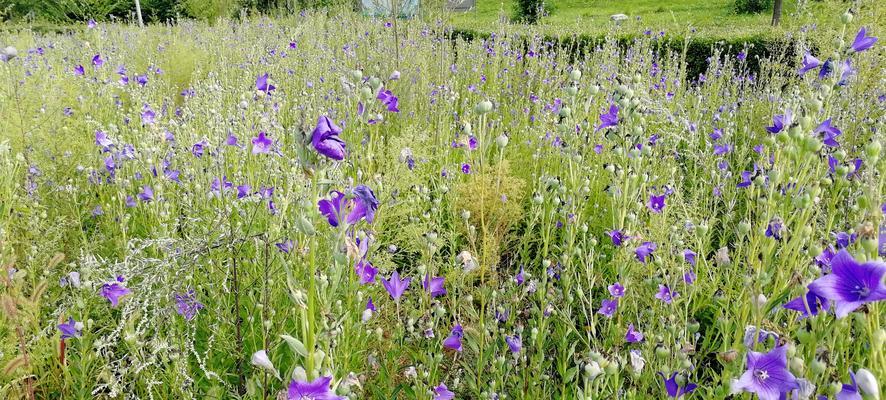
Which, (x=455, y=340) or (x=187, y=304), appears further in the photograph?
(x=187, y=304)

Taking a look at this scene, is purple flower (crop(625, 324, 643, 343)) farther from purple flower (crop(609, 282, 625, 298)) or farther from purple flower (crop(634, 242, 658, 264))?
purple flower (crop(634, 242, 658, 264))

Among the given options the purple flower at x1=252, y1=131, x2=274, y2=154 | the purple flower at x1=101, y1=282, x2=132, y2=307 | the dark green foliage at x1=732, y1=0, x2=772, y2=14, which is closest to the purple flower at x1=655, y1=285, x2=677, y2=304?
the purple flower at x1=101, y1=282, x2=132, y2=307

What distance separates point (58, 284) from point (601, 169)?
114 inches

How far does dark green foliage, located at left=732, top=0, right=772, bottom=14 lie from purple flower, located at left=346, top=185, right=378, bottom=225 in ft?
73.8

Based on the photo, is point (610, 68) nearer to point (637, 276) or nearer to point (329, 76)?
point (329, 76)

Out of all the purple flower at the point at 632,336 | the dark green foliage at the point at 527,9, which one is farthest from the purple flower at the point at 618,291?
the dark green foliage at the point at 527,9

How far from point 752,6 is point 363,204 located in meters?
22.6

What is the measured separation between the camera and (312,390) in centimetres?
98

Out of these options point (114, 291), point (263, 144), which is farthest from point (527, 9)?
point (114, 291)

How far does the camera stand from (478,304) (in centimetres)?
276

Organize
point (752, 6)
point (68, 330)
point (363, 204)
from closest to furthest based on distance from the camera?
1. point (363, 204)
2. point (68, 330)
3. point (752, 6)

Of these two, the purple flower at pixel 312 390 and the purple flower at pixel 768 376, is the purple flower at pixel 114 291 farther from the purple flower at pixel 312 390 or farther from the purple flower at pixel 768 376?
the purple flower at pixel 768 376

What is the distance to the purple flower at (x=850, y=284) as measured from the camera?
2.73ft

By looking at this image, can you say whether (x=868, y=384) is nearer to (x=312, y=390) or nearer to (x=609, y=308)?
(x=312, y=390)
